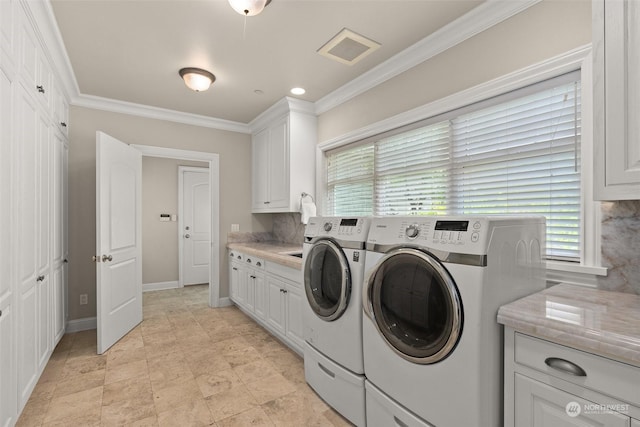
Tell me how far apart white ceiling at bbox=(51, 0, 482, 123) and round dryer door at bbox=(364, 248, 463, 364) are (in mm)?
1575

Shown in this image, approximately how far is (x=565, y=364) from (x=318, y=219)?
151 centimetres

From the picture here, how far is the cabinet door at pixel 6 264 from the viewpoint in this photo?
1.52m

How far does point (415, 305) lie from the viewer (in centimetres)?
144

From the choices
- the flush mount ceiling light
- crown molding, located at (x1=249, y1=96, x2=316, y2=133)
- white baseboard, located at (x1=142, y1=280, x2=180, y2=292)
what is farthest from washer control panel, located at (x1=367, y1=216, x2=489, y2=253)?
white baseboard, located at (x1=142, y1=280, x2=180, y2=292)

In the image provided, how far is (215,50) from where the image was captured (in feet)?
8.02

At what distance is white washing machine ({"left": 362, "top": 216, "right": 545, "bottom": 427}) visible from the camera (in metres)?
1.22

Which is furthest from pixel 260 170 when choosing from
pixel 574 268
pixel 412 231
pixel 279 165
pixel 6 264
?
pixel 574 268

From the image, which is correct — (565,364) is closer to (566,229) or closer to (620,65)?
(566,229)

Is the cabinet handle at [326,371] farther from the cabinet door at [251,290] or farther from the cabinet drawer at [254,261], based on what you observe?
the cabinet door at [251,290]

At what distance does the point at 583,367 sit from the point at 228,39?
2.68 metres

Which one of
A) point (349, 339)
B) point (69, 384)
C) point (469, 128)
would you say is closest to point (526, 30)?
point (469, 128)

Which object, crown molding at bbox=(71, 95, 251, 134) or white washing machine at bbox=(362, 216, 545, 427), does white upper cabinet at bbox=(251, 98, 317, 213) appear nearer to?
crown molding at bbox=(71, 95, 251, 134)

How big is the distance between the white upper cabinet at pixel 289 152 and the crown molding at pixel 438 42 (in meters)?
0.55

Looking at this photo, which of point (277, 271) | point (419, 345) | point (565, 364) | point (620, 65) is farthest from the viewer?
point (277, 271)
